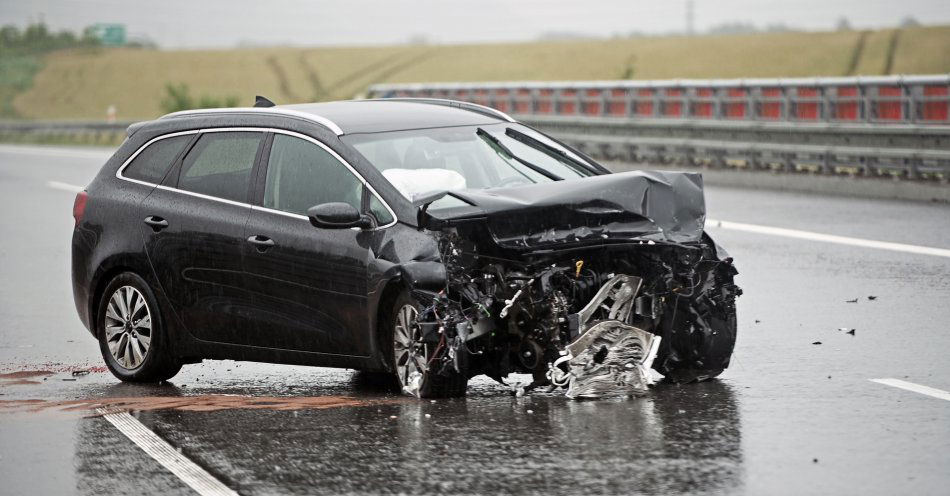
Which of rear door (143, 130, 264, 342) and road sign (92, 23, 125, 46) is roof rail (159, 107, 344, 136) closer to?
rear door (143, 130, 264, 342)

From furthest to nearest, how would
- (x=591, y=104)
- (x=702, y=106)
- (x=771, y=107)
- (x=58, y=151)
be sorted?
(x=58, y=151) → (x=591, y=104) → (x=702, y=106) → (x=771, y=107)

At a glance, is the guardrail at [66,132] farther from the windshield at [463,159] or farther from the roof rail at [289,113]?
the windshield at [463,159]

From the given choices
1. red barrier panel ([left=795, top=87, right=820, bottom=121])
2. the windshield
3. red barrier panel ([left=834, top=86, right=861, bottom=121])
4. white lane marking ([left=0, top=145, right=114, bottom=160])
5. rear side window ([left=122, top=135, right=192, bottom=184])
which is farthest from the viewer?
white lane marking ([left=0, top=145, right=114, bottom=160])

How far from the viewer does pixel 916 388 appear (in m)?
8.58

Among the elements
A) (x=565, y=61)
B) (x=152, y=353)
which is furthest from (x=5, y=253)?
(x=565, y=61)

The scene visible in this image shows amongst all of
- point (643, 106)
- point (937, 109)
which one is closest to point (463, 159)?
point (937, 109)

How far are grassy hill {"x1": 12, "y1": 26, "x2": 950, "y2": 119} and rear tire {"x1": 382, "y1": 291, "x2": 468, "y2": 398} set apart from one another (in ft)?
162

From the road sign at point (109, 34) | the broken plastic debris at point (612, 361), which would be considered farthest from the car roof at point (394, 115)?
the road sign at point (109, 34)

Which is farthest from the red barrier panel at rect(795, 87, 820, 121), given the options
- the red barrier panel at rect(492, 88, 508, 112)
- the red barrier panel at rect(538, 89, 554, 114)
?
the red barrier panel at rect(492, 88, 508, 112)

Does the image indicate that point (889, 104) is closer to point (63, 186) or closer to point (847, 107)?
point (847, 107)

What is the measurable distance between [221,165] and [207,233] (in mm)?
463

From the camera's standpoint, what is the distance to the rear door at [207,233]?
30.7ft

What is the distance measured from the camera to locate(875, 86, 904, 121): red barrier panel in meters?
23.2

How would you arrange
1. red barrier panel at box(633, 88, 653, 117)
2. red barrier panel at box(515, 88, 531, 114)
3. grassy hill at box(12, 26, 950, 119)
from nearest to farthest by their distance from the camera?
1. red barrier panel at box(633, 88, 653, 117)
2. red barrier panel at box(515, 88, 531, 114)
3. grassy hill at box(12, 26, 950, 119)
